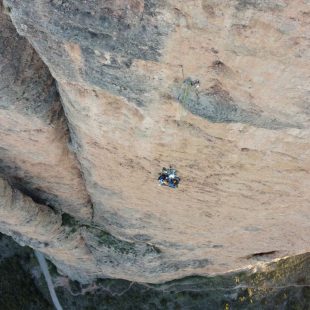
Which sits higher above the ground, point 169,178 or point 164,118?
point 164,118

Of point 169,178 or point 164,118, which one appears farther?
point 169,178

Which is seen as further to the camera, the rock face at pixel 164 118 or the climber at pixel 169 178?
the climber at pixel 169 178

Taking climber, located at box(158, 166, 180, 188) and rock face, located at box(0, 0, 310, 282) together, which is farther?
climber, located at box(158, 166, 180, 188)

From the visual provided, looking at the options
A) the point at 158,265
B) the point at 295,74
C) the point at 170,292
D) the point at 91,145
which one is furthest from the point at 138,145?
the point at 170,292
